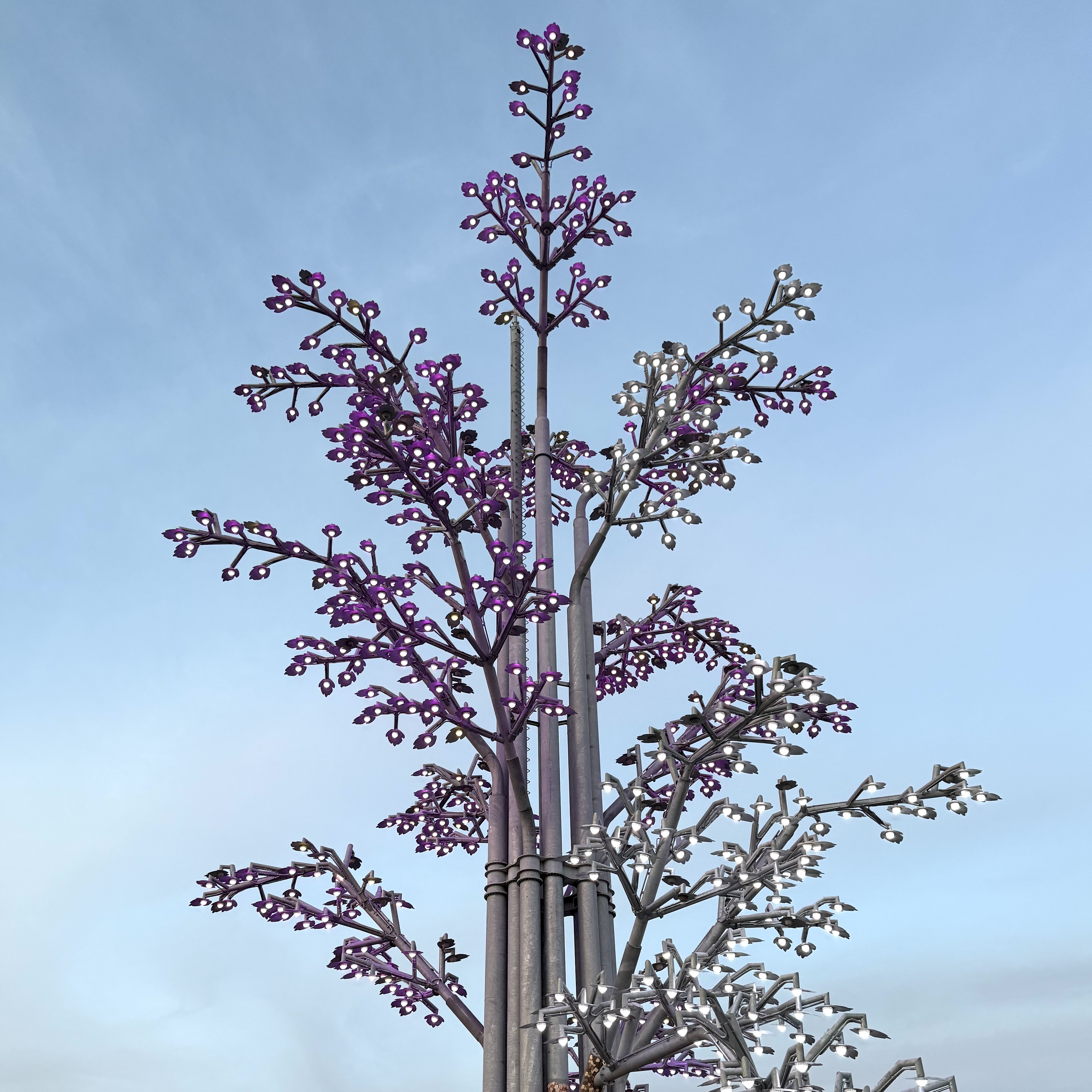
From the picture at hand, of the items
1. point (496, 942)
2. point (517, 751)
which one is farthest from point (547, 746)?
point (496, 942)

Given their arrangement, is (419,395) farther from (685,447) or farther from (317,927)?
(317,927)

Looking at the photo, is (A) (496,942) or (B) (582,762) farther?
(B) (582,762)

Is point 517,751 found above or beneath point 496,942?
above

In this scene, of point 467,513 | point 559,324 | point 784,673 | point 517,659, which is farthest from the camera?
point 559,324

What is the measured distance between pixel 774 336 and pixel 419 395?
8.70ft

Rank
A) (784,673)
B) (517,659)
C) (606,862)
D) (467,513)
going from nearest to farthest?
(784,673) → (606,862) → (467,513) → (517,659)

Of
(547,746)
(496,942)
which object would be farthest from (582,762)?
(496,942)

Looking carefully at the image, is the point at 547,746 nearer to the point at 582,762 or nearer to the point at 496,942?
the point at 582,762

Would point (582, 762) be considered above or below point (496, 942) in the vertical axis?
above

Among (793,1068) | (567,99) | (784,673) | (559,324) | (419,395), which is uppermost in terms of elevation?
(567,99)

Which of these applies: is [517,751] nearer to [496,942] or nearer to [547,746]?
[547,746]

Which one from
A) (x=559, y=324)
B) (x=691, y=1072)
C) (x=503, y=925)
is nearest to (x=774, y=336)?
(x=559, y=324)

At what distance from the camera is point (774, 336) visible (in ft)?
25.5

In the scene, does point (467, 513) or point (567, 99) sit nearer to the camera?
point (467, 513)
